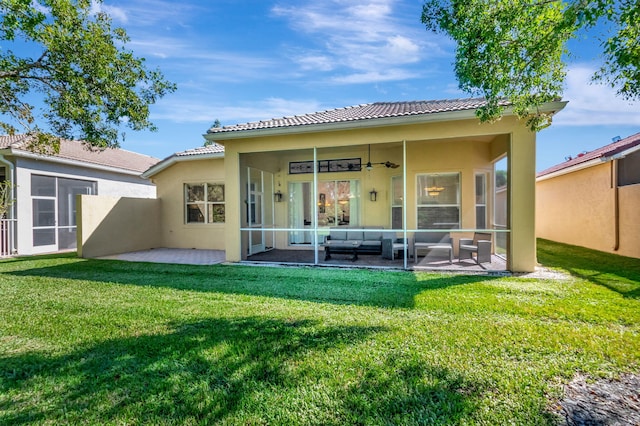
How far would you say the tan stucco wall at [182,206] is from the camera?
12852 mm

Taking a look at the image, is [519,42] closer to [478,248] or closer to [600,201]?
[478,248]

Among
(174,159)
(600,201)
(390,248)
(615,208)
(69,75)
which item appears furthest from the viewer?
(174,159)

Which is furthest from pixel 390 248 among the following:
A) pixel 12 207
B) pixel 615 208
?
pixel 12 207

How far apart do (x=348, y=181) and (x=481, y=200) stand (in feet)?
15.1

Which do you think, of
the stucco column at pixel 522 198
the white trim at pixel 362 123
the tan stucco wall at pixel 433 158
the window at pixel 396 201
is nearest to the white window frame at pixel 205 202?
the tan stucco wall at pixel 433 158

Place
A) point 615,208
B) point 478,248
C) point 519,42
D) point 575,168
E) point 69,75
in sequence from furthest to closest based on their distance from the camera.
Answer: point 575,168 < point 615,208 < point 478,248 < point 69,75 < point 519,42

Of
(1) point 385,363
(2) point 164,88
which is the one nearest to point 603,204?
(1) point 385,363

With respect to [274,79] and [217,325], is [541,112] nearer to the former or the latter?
[217,325]

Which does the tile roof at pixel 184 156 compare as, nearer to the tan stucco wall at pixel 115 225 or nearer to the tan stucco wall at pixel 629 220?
the tan stucco wall at pixel 115 225

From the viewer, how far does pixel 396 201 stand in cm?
1120

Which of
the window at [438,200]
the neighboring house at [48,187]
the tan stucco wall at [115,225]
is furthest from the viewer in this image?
the neighboring house at [48,187]

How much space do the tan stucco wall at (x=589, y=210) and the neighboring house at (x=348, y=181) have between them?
Result: 3645 millimetres

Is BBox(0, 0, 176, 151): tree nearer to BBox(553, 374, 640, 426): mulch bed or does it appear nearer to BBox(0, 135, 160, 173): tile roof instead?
BBox(0, 135, 160, 173): tile roof

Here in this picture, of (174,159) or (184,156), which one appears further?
(174,159)
